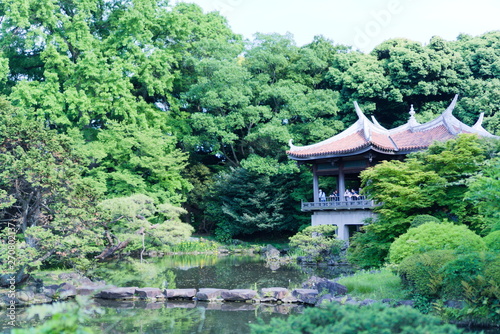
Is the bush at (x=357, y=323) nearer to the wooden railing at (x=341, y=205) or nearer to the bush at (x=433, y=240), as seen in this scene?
the bush at (x=433, y=240)

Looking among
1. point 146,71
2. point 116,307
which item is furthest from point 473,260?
point 146,71

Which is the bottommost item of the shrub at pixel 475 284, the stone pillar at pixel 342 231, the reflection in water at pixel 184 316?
the reflection in water at pixel 184 316

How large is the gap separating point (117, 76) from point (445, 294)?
17166 mm

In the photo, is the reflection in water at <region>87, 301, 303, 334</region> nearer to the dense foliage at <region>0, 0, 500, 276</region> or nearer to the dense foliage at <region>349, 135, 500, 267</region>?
the dense foliage at <region>349, 135, 500, 267</region>

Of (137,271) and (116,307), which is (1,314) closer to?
(116,307)

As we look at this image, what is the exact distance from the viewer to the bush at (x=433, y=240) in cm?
832

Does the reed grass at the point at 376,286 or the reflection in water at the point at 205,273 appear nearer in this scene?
the reed grass at the point at 376,286

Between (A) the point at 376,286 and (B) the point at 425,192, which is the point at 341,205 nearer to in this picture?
(B) the point at 425,192

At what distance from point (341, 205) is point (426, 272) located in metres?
11.3

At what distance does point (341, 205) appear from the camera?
18766 millimetres

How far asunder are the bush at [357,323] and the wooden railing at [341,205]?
14.4 meters

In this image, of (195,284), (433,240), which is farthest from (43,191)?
(433,240)

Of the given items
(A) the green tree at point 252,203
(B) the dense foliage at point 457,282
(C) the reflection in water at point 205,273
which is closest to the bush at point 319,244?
(C) the reflection in water at point 205,273

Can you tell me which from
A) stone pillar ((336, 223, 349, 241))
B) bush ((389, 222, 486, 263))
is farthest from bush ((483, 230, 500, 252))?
stone pillar ((336, 223, 349, 241))
